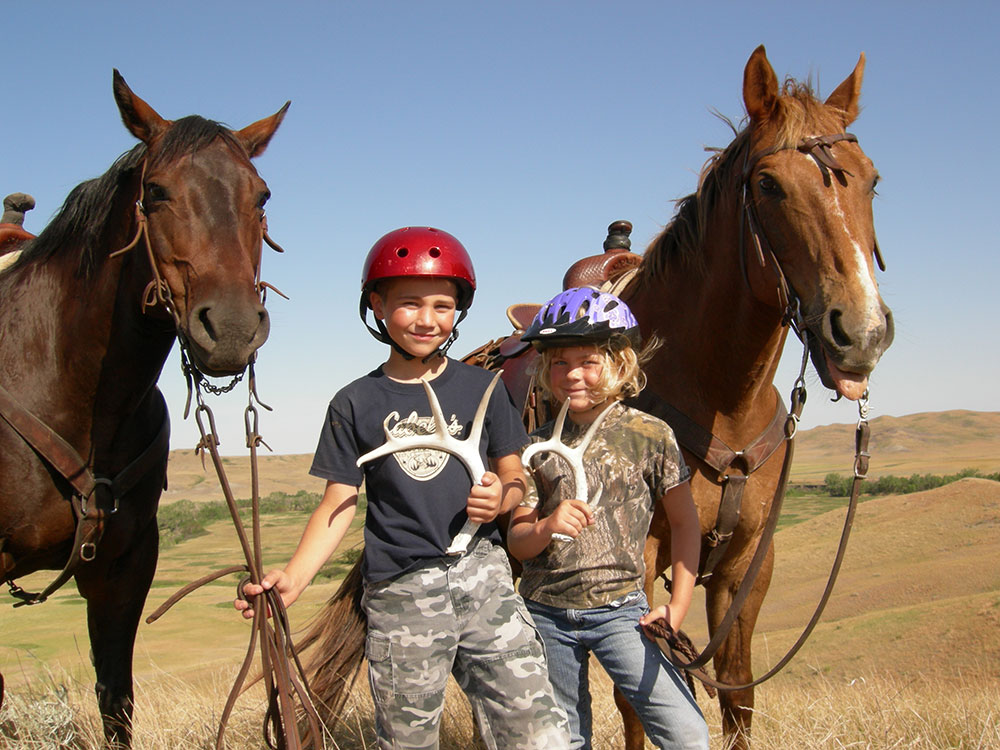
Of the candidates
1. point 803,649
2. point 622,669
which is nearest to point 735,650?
point 622,669

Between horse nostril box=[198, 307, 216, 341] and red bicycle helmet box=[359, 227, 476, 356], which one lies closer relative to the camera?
horse nostril box=[198, 307, 216, 341]

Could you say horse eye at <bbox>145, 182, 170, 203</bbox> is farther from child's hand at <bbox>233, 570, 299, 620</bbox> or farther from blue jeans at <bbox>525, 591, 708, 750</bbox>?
blue jeans at <bbox>525, 591, 708, 750</bbox>

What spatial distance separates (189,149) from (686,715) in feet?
8.60

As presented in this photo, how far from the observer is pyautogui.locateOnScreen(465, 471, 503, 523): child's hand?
2277mm

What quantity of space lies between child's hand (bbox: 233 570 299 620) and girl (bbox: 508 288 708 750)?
705mm

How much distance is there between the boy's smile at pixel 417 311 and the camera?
2.60m

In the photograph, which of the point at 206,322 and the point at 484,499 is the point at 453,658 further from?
the point at 206,322

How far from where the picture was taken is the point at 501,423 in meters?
2.63

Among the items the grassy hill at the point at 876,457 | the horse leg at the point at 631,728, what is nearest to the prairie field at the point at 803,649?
the horse leg at the point at 631,728

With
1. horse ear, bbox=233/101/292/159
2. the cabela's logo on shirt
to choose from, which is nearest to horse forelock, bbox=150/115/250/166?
horse ear, bbox=233/101/292/159

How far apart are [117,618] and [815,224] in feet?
11.2

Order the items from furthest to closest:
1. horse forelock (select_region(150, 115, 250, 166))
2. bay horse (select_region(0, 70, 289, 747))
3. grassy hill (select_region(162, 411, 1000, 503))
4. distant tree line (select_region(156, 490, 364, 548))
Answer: grassy hill (select_region(162, 411, 1000, 503)) < distant tree line (select_region(156, 490, 364, 548)) < horse forelock (select_region(150, 115, 250, 166)) < bay horse (select_region(0, 70, 289, 747))

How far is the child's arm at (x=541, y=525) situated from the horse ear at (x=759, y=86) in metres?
1.72

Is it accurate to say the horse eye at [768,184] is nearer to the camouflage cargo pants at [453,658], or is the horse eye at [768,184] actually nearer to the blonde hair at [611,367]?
the blonde hair at [611,367]
